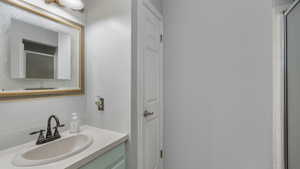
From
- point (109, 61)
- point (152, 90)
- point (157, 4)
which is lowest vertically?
point (152, 90)

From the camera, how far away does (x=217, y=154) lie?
1572 mm

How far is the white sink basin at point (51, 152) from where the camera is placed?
30.2 inches

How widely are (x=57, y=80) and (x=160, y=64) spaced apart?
3.64ft

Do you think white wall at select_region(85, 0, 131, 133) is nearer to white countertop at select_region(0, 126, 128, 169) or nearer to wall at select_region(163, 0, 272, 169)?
white countertop at select_region(0, 126, 128, 169)

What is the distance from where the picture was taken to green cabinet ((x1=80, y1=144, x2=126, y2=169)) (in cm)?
91

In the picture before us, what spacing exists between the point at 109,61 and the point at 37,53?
0.56 metres

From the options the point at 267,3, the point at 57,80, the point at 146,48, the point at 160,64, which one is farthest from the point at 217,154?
the point at 57,80

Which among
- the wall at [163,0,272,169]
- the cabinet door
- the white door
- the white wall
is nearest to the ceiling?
the wall at [163,0,272,169]

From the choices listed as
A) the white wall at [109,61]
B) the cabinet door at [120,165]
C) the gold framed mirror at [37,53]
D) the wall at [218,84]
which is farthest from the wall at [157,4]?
the cabinet door at [120,165]

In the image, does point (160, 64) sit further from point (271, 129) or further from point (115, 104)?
point (271, 129)

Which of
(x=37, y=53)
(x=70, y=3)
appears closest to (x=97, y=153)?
(x=37, y=53)

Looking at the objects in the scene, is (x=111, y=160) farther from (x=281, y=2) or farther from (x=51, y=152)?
(x=281, y=2)

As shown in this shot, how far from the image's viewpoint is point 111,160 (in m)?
1.04

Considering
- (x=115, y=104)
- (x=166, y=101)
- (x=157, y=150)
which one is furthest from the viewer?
(x=166, y=101)
